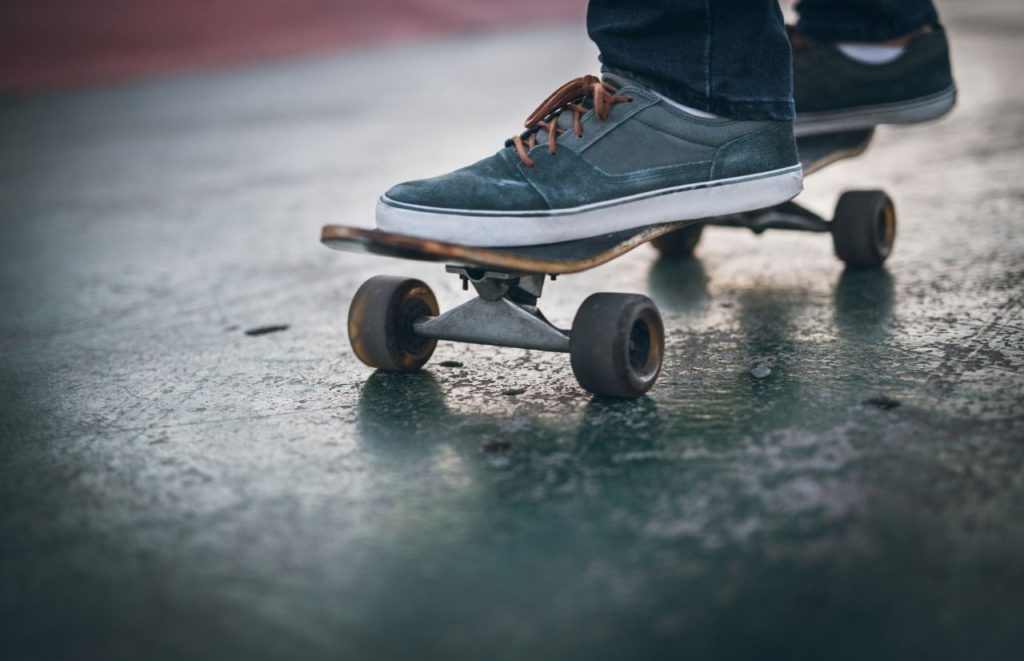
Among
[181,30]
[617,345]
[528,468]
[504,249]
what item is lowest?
[528,468]

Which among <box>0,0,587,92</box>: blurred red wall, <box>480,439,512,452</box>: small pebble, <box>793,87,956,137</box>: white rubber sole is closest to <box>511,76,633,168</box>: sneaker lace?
<box>480,439,512,452</box>: small pebble

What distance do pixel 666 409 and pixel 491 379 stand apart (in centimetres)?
28

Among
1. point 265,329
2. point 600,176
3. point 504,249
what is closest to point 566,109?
point 600,176

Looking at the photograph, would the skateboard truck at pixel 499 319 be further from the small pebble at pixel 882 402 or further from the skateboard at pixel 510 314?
the small pebble at pixel 882 402

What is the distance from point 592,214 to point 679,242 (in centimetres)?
81

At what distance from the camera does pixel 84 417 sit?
4.49 ft

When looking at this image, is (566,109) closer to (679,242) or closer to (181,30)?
(679,242)

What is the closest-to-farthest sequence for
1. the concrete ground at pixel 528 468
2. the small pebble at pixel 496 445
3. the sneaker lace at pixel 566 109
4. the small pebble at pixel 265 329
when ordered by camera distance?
the concrete ground at pixel 528 468
the small pebble at pixel 496 445
the sneaker lace at pixel 566 109
the small pebble at pixel 265 329

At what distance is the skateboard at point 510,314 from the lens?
1.26 meters

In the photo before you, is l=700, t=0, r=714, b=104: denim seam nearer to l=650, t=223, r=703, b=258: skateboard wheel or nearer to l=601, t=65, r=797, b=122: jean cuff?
l=601, t=65, r=797, b=122: jean cuff

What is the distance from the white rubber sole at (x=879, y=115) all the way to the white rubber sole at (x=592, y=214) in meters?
0.47

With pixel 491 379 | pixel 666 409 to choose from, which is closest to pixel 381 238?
pixel 491 379

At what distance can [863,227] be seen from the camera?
188cm

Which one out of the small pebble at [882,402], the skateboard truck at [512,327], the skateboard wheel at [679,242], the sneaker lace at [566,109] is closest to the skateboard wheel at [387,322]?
the skateboard truck at [512,327]
